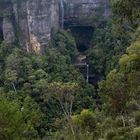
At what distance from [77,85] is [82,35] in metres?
13.7

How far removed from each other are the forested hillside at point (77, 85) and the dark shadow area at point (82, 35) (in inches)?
3.3

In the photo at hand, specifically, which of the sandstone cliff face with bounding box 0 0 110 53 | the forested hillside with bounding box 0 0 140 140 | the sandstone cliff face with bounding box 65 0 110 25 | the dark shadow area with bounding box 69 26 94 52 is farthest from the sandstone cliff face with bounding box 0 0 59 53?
the dark shadow area with bounding box 69 26 94 52

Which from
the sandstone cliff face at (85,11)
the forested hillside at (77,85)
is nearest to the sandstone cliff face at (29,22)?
the forested hillside at (77,85)

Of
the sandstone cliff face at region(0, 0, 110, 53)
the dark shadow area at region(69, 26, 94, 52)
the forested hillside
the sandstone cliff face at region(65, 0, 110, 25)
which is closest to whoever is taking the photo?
the forested hillside

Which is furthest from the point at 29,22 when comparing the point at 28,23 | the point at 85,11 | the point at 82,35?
the point at 82,35

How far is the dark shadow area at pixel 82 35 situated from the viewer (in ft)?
131

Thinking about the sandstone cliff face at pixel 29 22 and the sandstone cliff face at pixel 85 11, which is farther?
the sandstone cliff face at pixel 85 11

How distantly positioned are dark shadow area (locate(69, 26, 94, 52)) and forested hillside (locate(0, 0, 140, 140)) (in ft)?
0.27

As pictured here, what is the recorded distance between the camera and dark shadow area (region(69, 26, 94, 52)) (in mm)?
39875

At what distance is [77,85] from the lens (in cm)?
2717

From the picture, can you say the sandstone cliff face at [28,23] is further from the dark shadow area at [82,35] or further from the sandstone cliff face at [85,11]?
the dark shadow area at [82,35]

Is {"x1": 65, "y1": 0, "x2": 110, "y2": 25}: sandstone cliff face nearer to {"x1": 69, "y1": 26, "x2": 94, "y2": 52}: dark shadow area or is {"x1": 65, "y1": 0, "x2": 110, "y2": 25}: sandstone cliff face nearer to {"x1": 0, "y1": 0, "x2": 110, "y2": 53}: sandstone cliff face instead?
{"x1": 69, "y1": 26, "x2": 94, "y2": 52}: dark shadow area

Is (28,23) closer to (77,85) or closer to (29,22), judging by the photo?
(29,22)

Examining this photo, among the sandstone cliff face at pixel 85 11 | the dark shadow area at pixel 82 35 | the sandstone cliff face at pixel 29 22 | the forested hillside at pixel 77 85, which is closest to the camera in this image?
the forested hillside at pixel 77 85
